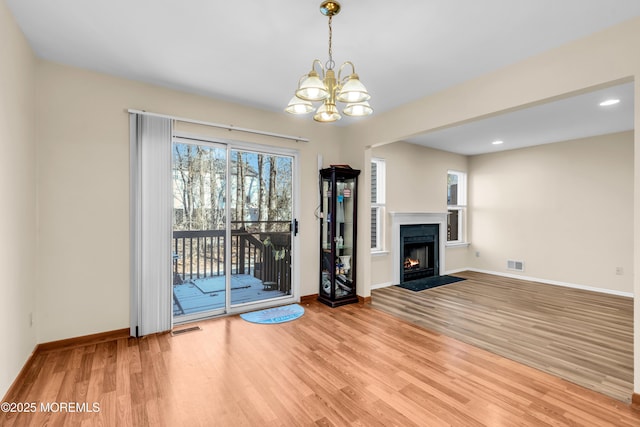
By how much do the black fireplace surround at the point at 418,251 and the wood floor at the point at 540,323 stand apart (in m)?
0.62

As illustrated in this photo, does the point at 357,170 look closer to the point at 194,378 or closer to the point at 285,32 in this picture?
the point at 285,32

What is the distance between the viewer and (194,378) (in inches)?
91.7

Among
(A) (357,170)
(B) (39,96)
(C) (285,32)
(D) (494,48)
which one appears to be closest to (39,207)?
(B) (39,96)

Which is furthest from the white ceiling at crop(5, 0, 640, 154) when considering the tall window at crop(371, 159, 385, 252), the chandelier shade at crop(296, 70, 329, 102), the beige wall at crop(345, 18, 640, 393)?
the tall window at crop(371, 159, 385, 252)

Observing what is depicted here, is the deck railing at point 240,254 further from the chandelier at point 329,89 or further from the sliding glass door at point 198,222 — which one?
the chandelier at point 329,89

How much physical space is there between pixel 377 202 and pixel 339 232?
130 cm

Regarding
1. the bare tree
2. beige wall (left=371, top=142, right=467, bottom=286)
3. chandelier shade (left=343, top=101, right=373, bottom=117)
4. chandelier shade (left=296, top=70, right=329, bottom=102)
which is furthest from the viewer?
beige wall (left=371, top=142, right=467, bottom=286)

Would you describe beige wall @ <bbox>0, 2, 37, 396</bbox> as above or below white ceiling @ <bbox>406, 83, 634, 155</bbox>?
below

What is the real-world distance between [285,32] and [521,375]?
333cm

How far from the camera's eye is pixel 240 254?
406 cm

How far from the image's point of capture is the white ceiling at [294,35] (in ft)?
6.59

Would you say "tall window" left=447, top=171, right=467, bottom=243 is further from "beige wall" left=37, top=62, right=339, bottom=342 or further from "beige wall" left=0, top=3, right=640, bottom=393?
"beige wall" left=37, top=62, right=339, bottom=342

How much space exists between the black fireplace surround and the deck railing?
2.41 meters

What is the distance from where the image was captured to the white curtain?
3.09 metres
